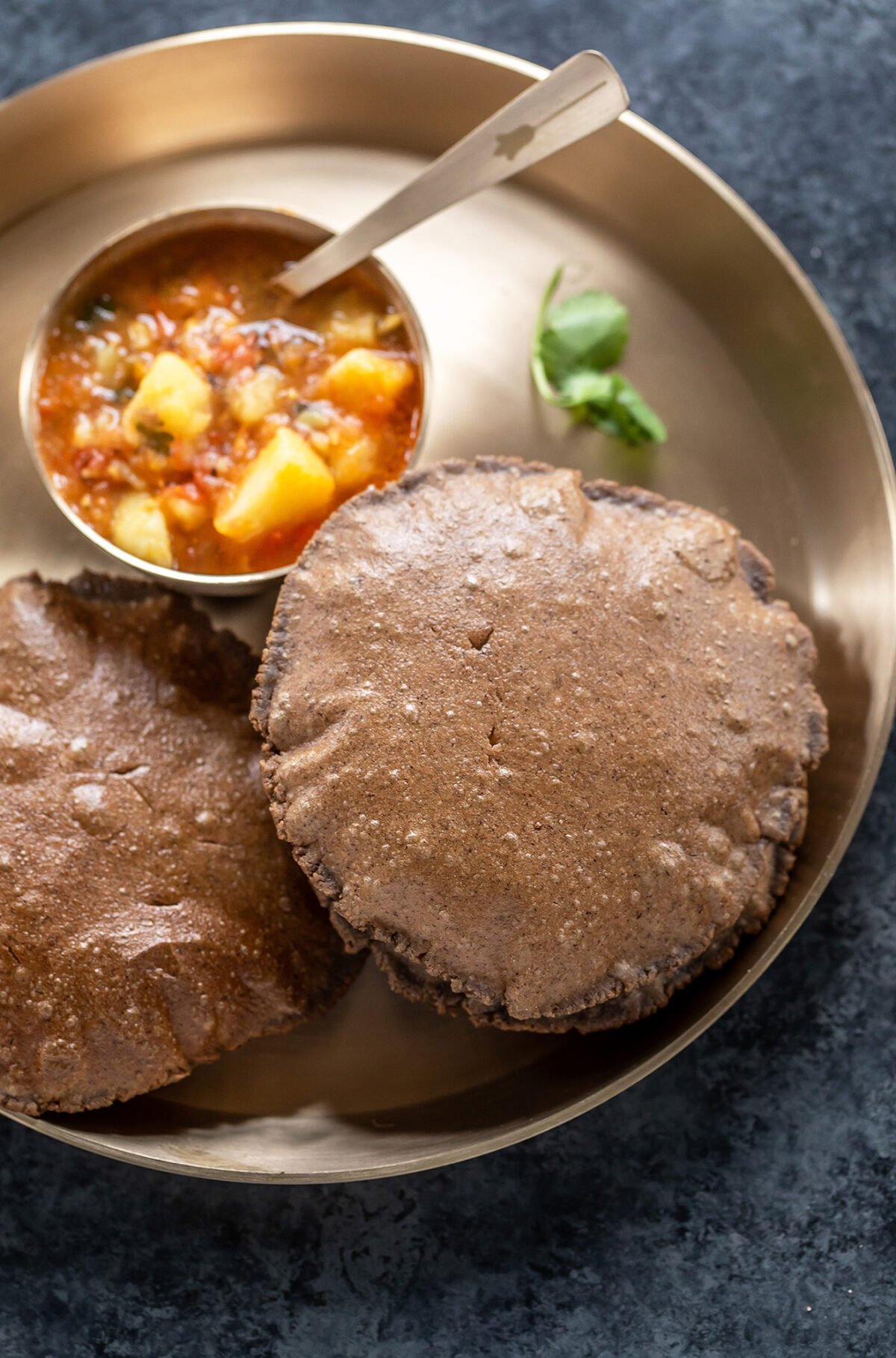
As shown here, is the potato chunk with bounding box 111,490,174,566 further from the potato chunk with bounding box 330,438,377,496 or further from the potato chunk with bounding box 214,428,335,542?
the potato chunk with bounding box 330,438,377,496

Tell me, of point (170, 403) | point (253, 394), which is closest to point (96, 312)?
point (170, 403)

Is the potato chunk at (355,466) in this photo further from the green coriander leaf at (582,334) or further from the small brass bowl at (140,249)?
the green coriander leaf at (582,334)

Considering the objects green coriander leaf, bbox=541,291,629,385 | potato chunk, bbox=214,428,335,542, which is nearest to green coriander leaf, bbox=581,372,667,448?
green coriander leaf, bbox=541,291,629,385

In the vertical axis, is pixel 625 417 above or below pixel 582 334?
below

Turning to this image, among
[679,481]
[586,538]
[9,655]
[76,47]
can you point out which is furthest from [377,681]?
[76,47]

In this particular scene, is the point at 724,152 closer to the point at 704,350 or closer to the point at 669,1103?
the point at 704,350

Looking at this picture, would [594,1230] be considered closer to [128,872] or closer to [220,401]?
[128,872]
